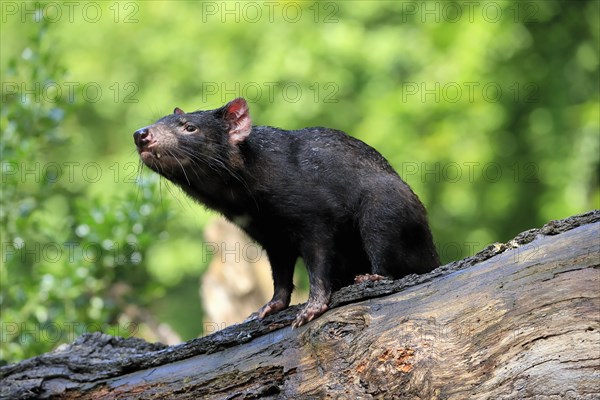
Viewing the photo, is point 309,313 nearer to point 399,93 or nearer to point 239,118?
point 239,118

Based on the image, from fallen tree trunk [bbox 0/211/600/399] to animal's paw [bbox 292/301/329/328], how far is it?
101mm

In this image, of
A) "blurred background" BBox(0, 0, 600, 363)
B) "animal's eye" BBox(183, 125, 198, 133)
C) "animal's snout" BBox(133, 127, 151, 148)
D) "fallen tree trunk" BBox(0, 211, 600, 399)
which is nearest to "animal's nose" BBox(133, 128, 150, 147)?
"animal's snout" BBox(133, 127, 151, 148)

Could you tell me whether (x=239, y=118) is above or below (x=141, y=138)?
above

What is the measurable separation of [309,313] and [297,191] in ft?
3.48

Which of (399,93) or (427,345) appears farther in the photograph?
(399,93)

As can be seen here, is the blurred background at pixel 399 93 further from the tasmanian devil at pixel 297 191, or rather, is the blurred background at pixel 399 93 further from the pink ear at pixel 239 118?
the pink ear at pixel 239 118

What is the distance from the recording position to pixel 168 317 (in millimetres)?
Result: 18016

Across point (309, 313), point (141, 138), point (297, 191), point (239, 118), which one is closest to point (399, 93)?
point (239, 118)

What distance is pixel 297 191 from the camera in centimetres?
634

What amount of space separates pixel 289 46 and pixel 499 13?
A: 363cm

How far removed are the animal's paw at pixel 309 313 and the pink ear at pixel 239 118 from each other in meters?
1.45

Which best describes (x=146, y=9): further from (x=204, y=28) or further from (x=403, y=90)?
(x=403, y=90)

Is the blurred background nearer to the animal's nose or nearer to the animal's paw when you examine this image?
the animal's nose

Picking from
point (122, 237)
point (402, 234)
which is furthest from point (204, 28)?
point (402, 234)
